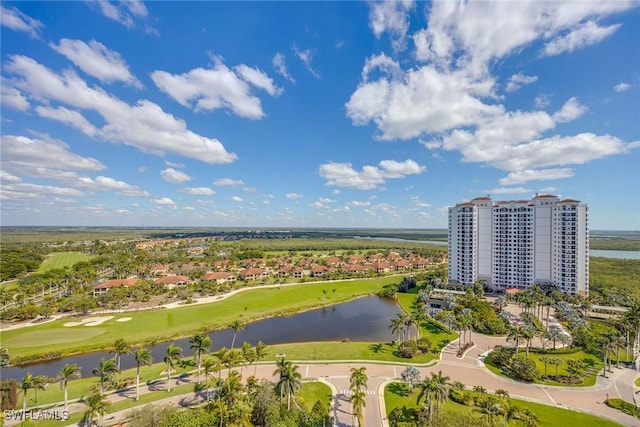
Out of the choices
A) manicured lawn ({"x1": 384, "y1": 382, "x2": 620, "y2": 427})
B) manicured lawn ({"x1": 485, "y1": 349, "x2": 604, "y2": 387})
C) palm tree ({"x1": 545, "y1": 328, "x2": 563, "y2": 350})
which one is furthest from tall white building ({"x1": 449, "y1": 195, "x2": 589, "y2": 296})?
manicured lawn ({"x1": 384, "y1": 382, "x2": 620, "y2": 427})

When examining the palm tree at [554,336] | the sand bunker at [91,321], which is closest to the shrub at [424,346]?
the palm tree at [554,336]

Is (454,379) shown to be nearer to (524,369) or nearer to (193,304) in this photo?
(524,369)

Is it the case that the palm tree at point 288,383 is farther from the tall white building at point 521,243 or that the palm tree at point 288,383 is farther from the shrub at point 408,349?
the tall white building at point 521,243

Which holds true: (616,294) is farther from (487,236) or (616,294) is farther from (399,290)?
→ (399,290)

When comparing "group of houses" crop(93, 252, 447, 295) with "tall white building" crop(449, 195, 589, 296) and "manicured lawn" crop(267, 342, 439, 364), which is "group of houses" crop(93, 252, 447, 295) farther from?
"manicured lawn" crop(267, 342, 439, 364)

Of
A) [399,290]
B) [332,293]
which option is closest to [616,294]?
[399,290]

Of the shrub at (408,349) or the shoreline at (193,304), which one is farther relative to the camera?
the shoreline at (193,304)
